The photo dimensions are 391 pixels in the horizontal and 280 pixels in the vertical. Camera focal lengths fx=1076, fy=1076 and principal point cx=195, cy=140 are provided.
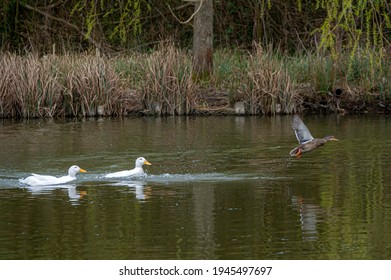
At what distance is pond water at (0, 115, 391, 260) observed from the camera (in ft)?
31.7

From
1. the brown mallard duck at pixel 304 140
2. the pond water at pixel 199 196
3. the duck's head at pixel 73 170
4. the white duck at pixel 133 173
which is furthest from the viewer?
the brown mallard duck at pixel 304 140

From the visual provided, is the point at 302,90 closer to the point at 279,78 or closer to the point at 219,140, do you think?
the point at 279,78

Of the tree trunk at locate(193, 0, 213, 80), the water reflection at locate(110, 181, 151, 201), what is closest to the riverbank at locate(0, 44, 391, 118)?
the tree trunk at locate(193, 0, 213, 80)

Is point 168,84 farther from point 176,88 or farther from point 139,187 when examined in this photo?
point 139,187

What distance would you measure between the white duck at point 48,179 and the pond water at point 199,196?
11 centimetres

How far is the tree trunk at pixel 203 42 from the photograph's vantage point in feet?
80.7

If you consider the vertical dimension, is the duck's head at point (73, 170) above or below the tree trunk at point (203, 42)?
below

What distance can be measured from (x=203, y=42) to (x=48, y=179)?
11974 millimetres

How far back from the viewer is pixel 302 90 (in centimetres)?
2350

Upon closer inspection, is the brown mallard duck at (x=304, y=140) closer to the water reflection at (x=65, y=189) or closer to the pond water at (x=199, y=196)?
the pond water at (x=199, y=196)

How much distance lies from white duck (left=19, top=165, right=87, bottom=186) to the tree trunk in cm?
1079

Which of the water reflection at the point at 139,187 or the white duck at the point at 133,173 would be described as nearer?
the water reflection at the point at 139,187

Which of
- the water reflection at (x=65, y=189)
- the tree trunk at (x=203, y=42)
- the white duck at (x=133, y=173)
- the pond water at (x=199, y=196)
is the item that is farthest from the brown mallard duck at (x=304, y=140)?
the tree trunk at (x=203, y=42)

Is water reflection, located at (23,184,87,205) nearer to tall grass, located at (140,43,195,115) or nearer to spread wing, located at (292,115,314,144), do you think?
spread wing, located at (292,115,314,144)
